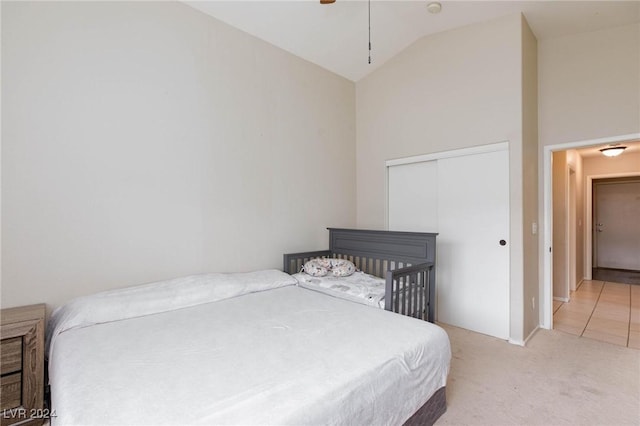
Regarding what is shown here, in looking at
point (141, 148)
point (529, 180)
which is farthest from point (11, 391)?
point (529, 180)

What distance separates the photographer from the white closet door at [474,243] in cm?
300

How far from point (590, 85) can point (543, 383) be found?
2.85m

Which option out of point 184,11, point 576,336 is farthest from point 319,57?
point 576,336

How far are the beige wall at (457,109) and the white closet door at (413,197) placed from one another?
153mm

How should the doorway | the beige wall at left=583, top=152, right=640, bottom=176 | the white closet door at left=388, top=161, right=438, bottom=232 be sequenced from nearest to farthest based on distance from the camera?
the white closet door at left=388, top=161, right=438, bottom=232 < the beige wall at left=583, top=152, right=640, bottom=176 < the doorway

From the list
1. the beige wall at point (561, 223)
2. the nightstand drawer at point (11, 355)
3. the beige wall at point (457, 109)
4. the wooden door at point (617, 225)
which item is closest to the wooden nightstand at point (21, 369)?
the nightstand drawer at point (11, 355)

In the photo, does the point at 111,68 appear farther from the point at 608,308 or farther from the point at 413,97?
the point at 608,308

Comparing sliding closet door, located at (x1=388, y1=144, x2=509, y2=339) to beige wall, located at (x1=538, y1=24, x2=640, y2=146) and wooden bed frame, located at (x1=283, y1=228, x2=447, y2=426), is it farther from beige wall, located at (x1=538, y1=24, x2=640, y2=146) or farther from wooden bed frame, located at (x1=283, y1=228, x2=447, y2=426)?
beige wall, located at (x1=538, y1=24, x2=640, y2=146)

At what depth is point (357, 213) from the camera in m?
4.23

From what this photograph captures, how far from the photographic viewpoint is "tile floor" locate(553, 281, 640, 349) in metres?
3.05

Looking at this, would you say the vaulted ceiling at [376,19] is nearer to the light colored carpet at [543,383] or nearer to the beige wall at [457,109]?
the beige wall at [457,109]

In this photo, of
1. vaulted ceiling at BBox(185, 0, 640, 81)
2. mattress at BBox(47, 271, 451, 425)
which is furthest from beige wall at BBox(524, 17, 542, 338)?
mattress at BBox(47, 271, 451, 425)

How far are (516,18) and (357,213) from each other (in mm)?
2646

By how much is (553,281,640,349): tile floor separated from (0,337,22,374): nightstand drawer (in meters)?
4.46
